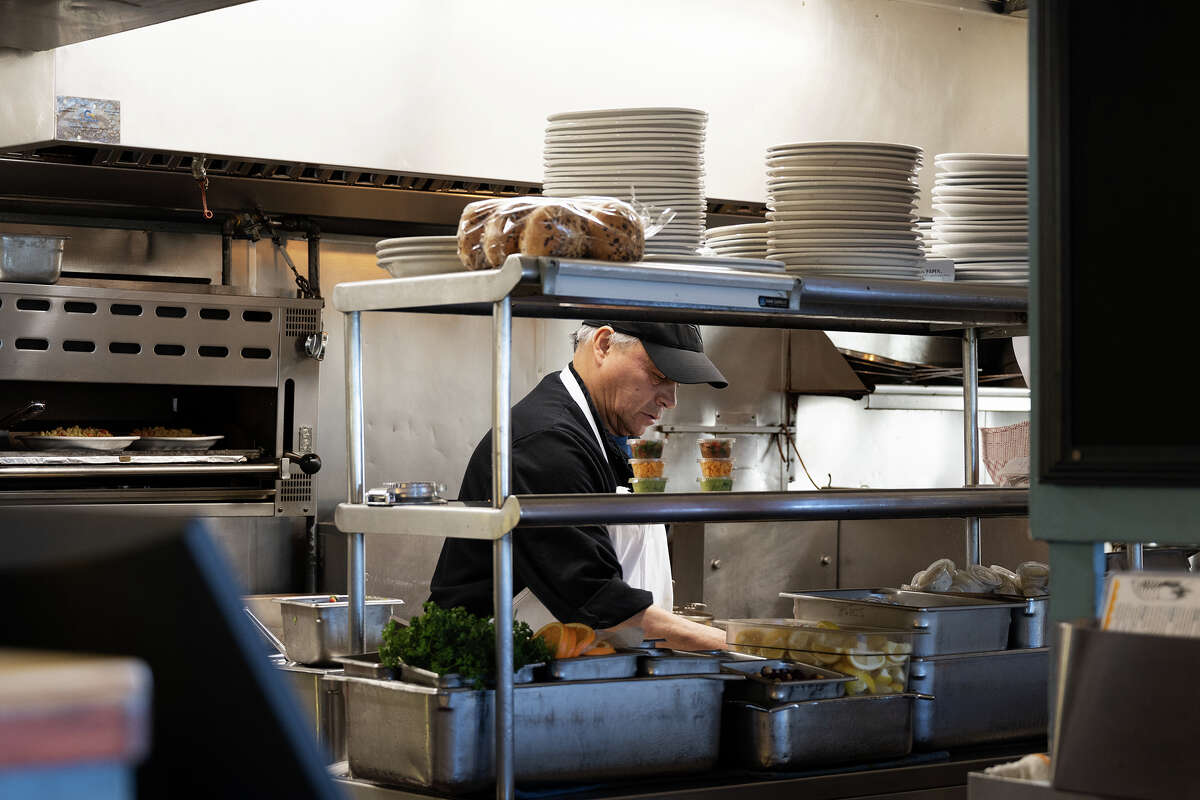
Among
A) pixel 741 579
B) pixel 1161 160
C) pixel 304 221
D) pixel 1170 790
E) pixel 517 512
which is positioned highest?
pixel 304 221

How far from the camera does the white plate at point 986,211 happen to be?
257 centimetres

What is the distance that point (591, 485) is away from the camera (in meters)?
3.01

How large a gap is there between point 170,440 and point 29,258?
621mm

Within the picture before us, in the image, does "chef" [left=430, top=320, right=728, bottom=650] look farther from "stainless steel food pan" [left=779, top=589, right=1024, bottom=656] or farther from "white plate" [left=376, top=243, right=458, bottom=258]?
"white plate" [left=376, top=243, right=458, bottom=258]

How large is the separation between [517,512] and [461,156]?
2.30 m

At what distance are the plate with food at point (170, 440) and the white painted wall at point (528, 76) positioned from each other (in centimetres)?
84

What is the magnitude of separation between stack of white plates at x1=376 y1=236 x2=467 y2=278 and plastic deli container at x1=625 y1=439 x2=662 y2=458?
294cm

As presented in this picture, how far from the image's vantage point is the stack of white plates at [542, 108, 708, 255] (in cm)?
229

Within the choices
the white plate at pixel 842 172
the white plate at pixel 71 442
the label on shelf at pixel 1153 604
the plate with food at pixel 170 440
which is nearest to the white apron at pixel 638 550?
the white plate at pixel 842 172

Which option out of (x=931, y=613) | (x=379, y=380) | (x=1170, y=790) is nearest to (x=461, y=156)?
(x=379, y=380)

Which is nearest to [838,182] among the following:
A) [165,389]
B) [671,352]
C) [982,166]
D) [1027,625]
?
[982,166]

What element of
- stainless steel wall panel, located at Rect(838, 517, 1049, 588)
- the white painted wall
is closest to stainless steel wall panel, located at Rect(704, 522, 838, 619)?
stainless steel wall panel, located at Rect(838, 517, 1049, 588)

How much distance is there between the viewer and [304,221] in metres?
4.55

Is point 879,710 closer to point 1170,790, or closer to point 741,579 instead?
point 1170,790
